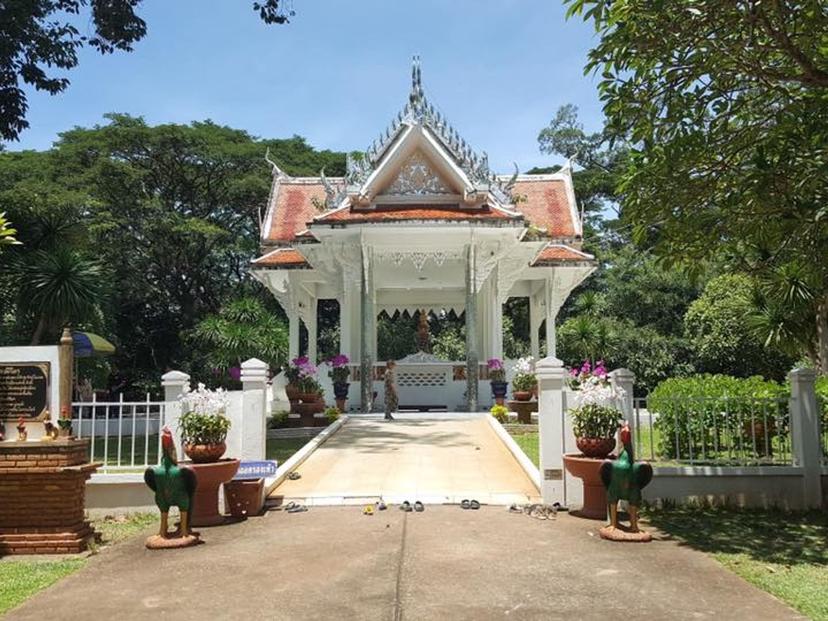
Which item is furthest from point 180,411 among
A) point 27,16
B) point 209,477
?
point 27,16

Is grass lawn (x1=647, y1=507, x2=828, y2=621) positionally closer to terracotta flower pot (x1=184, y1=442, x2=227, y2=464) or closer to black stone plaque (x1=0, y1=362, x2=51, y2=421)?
terracotta flower pot (x1=184, y1=442, x2=227, y2=464)

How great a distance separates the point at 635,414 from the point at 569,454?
3.71ft

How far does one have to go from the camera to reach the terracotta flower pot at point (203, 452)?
281 inches

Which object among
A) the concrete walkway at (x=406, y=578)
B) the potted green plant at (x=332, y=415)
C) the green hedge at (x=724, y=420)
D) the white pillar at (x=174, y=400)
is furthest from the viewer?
the potted green plant at (x=332, y=415)

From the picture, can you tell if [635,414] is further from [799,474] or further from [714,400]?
[799,474]

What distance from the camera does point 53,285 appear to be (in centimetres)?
1453

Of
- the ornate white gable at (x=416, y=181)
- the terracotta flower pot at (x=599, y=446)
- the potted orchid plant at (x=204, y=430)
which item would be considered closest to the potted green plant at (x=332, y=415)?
the ornate white gable at (x=416, y=181)

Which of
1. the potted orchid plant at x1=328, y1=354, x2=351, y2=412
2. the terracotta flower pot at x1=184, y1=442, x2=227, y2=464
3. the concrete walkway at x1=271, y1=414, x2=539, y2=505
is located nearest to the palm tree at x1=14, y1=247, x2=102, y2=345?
the potted orchid plant at x1=328, y1=354, x2=351, y2=412

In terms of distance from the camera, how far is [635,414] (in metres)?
8.19

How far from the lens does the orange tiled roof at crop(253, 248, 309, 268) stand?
Answer: 19.0 metres

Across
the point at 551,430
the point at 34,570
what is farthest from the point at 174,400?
the point at 551,430

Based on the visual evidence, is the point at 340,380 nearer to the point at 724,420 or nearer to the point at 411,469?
the point at 411,469

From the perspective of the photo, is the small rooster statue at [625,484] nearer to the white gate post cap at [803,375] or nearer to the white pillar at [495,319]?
the white gate post cap at [803,375]

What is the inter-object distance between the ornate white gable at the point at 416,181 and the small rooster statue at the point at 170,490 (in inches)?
430
